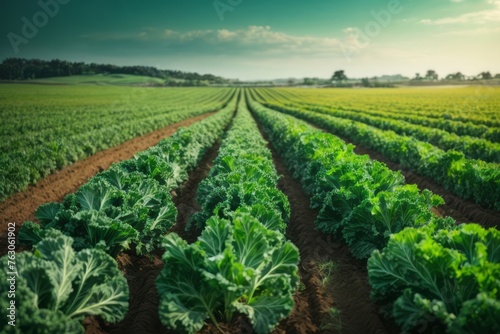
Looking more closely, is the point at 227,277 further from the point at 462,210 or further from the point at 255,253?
the point at 462,210

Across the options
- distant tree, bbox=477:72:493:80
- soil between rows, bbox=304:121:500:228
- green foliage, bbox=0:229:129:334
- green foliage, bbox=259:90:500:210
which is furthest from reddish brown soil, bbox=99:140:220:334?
distant tree, bbox=477:72:493:80

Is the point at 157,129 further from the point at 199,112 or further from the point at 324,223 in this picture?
the point at 324,223

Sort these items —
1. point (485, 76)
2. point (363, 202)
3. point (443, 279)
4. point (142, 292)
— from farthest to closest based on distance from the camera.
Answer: point (485, 76) < point (363, 202) < point (142, 292) < point (443, 279)

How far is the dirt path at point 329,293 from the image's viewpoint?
15.1 ft

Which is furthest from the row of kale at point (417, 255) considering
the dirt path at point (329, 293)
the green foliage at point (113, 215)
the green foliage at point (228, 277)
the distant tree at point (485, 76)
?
the distant tree at point (485, 76)

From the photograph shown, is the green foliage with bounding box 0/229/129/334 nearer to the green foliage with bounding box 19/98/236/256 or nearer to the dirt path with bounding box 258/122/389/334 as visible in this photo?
the green foliage with bounding box 19/98/236/256

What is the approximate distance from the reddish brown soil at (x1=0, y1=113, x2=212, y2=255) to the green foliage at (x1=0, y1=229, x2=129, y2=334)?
439 cm

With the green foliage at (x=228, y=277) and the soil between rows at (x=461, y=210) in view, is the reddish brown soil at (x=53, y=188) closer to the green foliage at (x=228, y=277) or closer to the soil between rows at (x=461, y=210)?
the green foliage at (x=228, y=277)

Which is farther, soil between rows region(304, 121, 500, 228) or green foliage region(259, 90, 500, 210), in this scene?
green foliage region(259, 90, 500, 210)

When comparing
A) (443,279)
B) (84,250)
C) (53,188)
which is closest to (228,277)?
(84,250)

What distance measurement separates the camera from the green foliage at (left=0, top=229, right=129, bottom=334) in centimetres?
298

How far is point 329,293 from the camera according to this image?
5.45 meters

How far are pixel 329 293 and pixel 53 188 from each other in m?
10.1

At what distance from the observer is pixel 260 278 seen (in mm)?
Result: 4305
